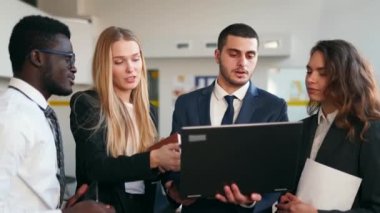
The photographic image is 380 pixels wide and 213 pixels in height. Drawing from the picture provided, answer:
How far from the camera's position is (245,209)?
142 cm

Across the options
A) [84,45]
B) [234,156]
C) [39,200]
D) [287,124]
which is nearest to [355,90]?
[287,124]

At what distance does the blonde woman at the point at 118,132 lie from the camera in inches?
50.6

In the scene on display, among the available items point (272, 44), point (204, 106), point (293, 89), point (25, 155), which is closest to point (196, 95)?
point (204, 106)

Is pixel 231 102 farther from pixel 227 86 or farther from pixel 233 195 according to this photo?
pixel 233 195

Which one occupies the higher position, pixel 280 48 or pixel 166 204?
pixel 280 48

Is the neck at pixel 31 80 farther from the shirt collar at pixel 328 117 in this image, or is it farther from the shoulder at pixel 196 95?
the shirt collar at pixel 328 117

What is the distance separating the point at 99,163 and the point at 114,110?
0.74ft

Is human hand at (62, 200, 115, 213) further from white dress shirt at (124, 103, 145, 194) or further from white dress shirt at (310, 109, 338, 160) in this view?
white dress shirt at (310, 109, 338, 160)

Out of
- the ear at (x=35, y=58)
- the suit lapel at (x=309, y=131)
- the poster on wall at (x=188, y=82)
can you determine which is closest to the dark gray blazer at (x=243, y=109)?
the suit lapel at (x=309, y=131)

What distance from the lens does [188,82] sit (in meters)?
3.77

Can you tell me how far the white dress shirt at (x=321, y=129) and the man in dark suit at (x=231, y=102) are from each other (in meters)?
0.15

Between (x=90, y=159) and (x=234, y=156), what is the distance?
513mm

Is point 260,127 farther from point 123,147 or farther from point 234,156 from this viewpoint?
point 123,147

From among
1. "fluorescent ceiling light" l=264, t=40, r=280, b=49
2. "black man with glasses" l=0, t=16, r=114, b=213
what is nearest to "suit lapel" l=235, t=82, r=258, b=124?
"black man with glasses" l=0, t=16, r=114, b=213
